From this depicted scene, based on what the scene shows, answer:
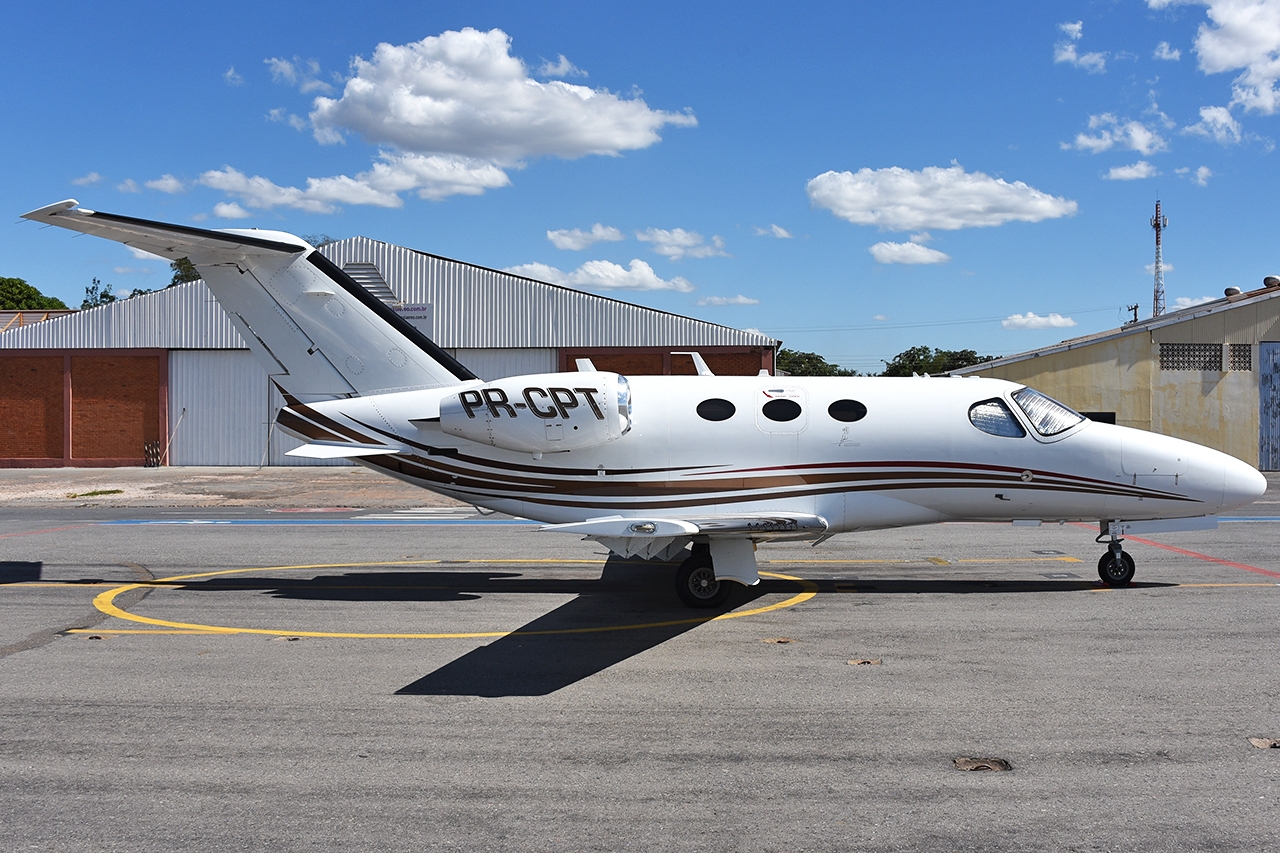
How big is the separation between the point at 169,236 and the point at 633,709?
877cm

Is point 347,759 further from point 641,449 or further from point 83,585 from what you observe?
point 83,585

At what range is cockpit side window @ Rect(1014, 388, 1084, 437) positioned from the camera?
39.0 feet

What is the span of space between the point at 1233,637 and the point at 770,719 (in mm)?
5711

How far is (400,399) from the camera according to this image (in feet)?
41.0

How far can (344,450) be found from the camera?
12.3m

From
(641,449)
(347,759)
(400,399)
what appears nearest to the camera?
(347,759)

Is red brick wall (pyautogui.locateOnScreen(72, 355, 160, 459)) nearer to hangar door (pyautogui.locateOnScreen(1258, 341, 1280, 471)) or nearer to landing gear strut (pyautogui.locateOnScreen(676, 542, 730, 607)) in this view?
landing gear strut (pyautogui.locateOnScreen(676, 542, 730, 607))

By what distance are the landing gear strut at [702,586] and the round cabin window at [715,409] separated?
5.71 ft

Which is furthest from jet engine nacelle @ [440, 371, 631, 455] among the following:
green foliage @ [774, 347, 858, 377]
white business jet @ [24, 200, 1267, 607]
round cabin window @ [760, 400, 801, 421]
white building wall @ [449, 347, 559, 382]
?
green foliage @ [774, 347, 858, 377]

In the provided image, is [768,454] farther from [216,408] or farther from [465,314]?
[216,408]

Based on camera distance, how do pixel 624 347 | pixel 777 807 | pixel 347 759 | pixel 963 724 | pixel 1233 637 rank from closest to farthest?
1. pixel 777 807
2. pixel 347 759
3. pixel 963 724
4. pixel 1233 637
5. pixel 624 347

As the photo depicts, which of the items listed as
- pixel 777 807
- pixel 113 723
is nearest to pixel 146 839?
pixel 113 723

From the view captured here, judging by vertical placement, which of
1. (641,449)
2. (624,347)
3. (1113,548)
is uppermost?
(624,347)

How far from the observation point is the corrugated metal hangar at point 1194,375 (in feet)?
115
